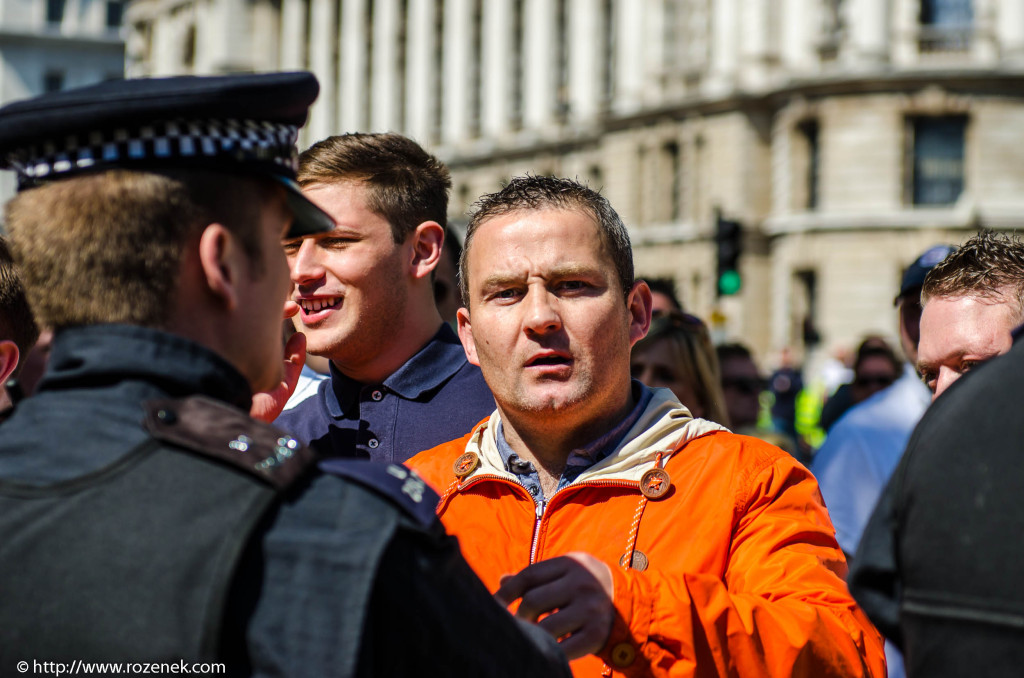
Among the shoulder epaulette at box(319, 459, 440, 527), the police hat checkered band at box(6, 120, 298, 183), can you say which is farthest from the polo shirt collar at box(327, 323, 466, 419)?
the shoulder epaulette at box(319, 459, 440, 527)

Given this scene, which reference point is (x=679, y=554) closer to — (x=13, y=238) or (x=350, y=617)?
(x=350, y=617)

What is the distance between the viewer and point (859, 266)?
3378 centimetres

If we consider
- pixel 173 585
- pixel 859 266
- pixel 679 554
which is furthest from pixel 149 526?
pixel 859 266

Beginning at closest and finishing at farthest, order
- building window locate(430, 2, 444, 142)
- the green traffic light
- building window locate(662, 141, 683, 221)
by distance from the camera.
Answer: the green traffic light, building window locate(662, 141, 683, 221), building window locate(430, 2, 444, 142)

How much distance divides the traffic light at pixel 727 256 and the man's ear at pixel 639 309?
55.2ft

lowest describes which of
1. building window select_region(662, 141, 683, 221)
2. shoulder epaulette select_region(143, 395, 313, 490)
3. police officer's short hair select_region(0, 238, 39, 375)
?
shoulder epaulette select_region(143, 395, 313, 490)

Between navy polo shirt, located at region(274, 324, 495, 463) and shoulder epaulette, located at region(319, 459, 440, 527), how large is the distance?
197cm

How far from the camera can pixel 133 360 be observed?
1.98 m

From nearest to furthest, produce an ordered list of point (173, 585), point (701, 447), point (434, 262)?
point (173, 585)
point (701, 447)
point (434, 262)

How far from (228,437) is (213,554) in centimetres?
19

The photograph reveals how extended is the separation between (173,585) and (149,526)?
0.31ft

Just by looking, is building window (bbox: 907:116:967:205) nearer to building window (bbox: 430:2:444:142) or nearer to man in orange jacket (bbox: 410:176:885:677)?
building window (bbox: 430:2:444:142)

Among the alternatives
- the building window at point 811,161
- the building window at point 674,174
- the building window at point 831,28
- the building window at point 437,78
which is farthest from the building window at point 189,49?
the building window at point 831,28

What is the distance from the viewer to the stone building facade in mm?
33500
